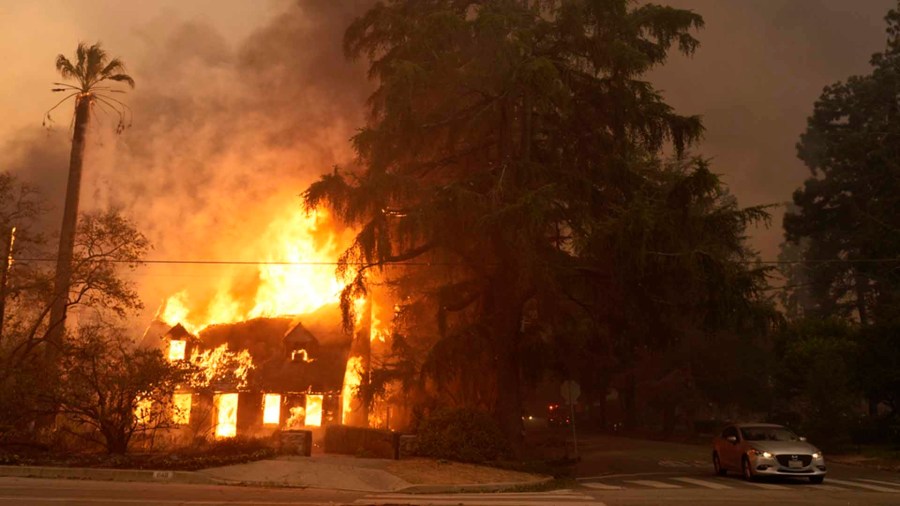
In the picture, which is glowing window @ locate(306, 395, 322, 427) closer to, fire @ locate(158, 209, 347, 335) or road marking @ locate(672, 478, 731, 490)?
fire @ locate(158, 209, 347, 335)

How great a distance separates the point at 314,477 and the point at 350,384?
1798 cm

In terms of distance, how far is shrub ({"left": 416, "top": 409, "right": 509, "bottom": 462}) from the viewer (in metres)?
22.7

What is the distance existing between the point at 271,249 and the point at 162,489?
28.5 m

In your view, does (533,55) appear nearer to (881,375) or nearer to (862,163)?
(881,375)

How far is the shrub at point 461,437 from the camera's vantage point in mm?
22688

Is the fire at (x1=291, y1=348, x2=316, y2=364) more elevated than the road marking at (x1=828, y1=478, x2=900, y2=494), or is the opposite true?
the fire at (x1=291, y1=348, x2=316, y2=364)

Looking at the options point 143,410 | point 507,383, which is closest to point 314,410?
point 507,383

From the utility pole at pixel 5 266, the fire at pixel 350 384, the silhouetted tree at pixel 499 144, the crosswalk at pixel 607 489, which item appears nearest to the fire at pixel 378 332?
the fire at pixel 350 384

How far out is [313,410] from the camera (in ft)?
110

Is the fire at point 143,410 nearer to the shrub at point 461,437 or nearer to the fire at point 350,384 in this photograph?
the shrub at point 461,437

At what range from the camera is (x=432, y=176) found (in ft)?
96.7

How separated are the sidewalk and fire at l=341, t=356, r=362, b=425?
1482 centimetres

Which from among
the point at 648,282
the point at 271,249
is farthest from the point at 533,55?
the point at 271,249

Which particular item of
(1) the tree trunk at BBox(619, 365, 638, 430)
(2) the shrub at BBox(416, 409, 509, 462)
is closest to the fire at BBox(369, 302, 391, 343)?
(2) the shrub at BBox(416, 409, 509, 462)
